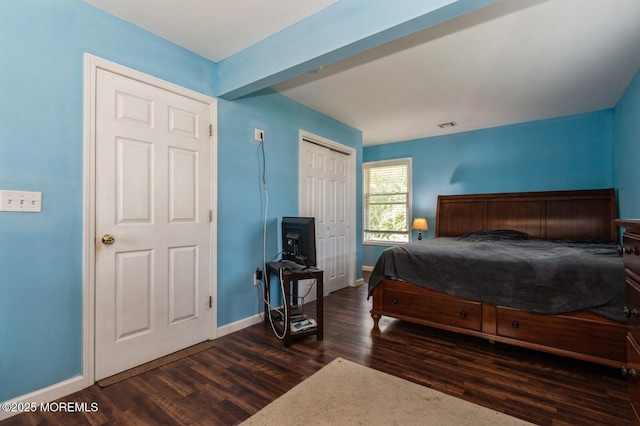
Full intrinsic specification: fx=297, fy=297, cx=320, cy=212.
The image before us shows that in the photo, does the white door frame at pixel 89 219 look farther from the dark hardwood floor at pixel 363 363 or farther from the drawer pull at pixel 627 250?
the drawer pull at pixel 627 250

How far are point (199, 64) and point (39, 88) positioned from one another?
117 centimetres

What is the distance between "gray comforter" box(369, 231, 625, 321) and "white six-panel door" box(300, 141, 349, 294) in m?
1.23

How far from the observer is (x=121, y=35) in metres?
2.11

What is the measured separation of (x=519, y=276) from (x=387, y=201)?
3.45m

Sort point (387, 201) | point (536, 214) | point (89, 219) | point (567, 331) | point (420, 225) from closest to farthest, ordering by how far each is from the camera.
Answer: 1. point (89, 219)
2. point (567, 331)
3. point (536, 214)
4. point (420, 225)
5. point (387, 201)

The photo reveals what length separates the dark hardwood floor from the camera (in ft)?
5.49

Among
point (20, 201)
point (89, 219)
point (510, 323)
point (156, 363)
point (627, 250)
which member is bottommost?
point (156, 363)

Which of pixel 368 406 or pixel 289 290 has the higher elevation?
pixel 289 290

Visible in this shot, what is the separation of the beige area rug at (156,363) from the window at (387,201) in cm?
386

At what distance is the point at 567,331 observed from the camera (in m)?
2.16

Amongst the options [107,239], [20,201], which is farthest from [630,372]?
[20,201]

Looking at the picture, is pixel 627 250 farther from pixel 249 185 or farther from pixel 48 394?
pixel 48 394

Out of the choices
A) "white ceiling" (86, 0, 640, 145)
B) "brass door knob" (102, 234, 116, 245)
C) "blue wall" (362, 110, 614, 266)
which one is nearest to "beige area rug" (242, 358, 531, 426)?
"brass door knob" (102, 234, 116, 245)

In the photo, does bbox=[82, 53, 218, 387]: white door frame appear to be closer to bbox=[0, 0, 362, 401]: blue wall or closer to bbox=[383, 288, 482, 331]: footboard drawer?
bbox=[0, 0, 362, 401]: blue wall
